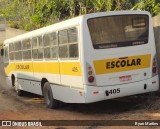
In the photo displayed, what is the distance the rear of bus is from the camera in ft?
34.7

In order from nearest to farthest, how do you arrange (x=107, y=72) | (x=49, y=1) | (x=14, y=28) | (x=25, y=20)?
(x=107, y=72) → (x=49, y=1) → (x=25, y=20) → (x=14, y=28)

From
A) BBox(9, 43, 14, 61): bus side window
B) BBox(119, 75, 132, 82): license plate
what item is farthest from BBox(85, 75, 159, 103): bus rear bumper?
BBox(9, 43, 14, 61): bus side window

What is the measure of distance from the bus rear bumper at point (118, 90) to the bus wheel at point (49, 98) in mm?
2861

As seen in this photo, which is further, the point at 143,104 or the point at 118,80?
the point at 143,104

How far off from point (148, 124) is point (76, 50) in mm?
3223

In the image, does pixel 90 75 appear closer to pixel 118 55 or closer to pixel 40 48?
pixel 118 55

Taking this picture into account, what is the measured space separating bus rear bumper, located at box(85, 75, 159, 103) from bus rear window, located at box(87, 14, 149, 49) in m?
1.17

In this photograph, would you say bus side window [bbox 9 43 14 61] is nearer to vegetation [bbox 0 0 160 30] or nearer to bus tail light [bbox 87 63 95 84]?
vegetation [bbox 0 0 160 30]

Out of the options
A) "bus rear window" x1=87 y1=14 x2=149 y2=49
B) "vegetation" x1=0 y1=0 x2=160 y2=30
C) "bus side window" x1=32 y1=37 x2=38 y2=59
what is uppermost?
"vegetation" x1=0 y1=0 x2=160 y2=30

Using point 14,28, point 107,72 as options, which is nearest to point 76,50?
point 107,72

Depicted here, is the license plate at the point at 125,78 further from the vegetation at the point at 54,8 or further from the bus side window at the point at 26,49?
the vegetation at the point at 54,8

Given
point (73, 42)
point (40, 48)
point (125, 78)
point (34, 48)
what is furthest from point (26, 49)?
point (125, 78)

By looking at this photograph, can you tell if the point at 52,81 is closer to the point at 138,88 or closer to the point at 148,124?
the point at 138,88

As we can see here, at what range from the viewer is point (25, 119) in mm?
11367
